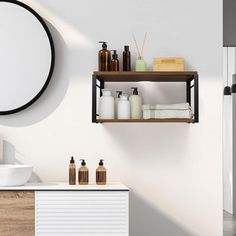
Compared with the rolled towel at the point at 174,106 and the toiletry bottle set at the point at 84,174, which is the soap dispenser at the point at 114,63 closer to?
the rolled towel at the point at 174,106

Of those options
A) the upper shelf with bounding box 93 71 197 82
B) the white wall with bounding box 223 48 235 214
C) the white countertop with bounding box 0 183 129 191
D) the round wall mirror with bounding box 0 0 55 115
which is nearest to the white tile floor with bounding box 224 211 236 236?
the white wall with bounding box 223 48 235 214

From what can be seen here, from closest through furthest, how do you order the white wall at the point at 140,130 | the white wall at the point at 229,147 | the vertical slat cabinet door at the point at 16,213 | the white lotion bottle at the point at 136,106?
the vertical slat cabinet door at the point at 16,213 → the white lotion bottle at the point at 136,106 → the white wall at the point at 140,130 → the white wall at the point at 229,147

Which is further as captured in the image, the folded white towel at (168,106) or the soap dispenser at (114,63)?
the soap dispenser at (114,63)

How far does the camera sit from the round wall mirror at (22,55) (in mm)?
3760

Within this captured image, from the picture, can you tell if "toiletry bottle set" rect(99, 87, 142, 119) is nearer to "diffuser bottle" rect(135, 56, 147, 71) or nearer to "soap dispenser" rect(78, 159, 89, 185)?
"diffuser bottle" rect(135, 56, 147, 71)

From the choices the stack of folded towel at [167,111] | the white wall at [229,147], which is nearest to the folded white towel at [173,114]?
the stack of folded towel at [167,111]

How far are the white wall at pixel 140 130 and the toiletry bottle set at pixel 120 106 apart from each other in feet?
0.58

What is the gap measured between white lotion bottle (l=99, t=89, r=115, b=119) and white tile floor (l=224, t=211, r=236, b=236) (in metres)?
3.24

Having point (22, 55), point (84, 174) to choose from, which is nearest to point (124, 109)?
point (84, 174)

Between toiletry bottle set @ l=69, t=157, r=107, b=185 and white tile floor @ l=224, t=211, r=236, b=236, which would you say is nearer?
toiletry bottle set @ l=69, t=157, r=107, b=185

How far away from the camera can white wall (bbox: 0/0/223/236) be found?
3.80 metres

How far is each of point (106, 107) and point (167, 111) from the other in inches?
16.2

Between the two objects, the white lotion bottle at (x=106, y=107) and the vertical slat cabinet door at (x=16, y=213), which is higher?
the white lotion bottle at (x=106, y=107)

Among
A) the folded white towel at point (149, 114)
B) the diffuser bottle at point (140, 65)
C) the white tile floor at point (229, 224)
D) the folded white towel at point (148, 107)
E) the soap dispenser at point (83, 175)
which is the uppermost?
the diffuser bottle at point (140, 65)
